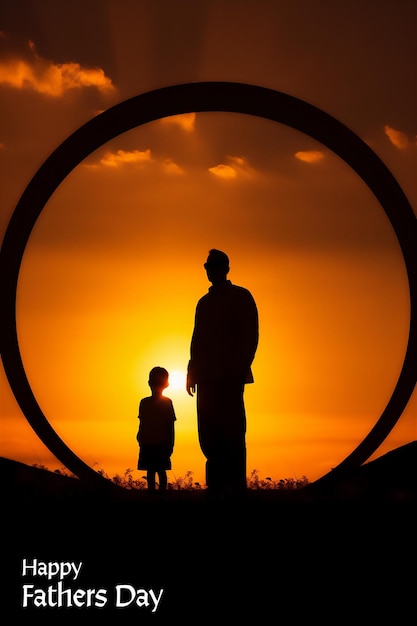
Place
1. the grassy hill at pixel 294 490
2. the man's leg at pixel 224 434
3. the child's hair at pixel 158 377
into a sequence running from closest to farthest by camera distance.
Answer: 1. the grassy hill at pixel 294 490
2. the man's leg at pixel 224 434
3. the child's hair at pixel 158 377

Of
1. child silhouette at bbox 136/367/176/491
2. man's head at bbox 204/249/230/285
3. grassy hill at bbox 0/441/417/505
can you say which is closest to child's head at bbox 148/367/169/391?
child silhouette at bbox 136/367/176/491

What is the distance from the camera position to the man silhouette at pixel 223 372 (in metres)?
9.64

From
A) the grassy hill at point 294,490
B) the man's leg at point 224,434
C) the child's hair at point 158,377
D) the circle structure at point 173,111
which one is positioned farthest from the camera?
the circle structure at point 173,111

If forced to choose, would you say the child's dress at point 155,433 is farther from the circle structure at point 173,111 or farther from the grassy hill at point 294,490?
the circle structure at point 173,111

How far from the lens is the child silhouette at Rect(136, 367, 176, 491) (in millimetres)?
10758

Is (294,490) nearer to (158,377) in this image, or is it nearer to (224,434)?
(224,434)

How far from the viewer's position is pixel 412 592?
576 centimetres

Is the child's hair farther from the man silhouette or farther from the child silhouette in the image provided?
the man silhouette

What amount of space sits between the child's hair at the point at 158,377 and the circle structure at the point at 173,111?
1.35m

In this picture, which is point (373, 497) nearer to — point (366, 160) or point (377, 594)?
point (377, 594)

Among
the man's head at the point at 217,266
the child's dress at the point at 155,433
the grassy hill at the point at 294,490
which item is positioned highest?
the man's head at the point at 217,266

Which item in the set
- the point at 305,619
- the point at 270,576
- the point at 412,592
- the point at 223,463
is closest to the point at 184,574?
the point at 270,576

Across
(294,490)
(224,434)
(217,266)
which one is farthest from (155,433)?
(217,266)

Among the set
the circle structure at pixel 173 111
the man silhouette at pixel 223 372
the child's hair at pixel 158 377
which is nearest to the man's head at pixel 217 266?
the man silhouette at pixel 223 372
